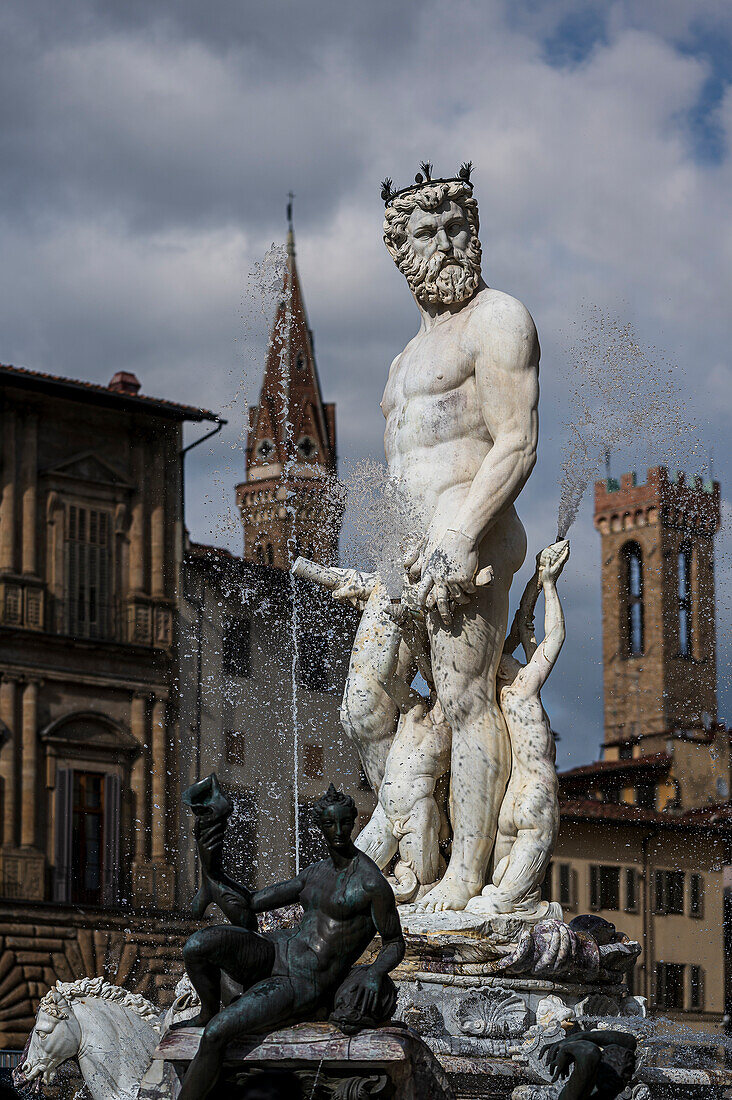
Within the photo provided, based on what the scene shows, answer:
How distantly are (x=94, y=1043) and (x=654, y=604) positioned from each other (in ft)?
434

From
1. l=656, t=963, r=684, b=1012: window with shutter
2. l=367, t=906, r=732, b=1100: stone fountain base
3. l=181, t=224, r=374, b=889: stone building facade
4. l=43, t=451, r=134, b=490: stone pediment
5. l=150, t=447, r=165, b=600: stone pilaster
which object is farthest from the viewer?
l=656, t=963, r=684, b=1012: window with shutter

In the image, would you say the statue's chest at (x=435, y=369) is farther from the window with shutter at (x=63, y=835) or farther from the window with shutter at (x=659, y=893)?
the window with shutter at (x=659, y=893)

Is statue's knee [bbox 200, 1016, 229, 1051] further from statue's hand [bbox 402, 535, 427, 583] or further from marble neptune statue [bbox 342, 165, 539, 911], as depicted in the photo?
statue's hand [bbox 402, 535, 427, 583]

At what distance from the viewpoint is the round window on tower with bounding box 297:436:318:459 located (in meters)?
90.8

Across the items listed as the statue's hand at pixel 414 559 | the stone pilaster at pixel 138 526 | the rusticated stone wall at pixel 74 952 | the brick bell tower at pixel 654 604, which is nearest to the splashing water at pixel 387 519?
the statue's hand at pixel 414 559

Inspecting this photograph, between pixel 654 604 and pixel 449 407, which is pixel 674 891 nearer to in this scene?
pixel 449 407

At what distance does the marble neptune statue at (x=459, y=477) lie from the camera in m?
9.23

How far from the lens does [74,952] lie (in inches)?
1603

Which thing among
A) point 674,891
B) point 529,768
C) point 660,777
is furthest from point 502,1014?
point 660,777

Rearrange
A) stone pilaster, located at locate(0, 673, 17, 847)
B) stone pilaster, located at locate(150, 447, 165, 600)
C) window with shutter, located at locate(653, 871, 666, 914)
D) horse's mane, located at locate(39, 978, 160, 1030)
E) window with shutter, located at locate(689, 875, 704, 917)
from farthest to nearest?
window with shutter, located at locate(689, 875, 704, 917) < window with shutter, located at locate(653, 871, 666, 914) < stone pilaster, located at locate(150, 447, 165, 600) < stone pilaster, located at locate(0, 673, 17, 847) < horse's mane, located at locate(39, 978, 160, 1030)

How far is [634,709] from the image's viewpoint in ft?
426

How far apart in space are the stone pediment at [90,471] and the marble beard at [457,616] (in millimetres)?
36417

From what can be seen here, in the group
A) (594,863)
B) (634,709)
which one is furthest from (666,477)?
(594,863)

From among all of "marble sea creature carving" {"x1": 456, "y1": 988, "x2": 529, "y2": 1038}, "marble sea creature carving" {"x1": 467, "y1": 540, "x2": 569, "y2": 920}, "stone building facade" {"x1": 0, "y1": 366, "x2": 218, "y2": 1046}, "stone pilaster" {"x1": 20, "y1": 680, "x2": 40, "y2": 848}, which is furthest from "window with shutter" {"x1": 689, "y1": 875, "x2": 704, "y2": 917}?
"marble sea creature carving" {"x1": 456, "y1": 988, "x2": 529, "y2": 1038}
